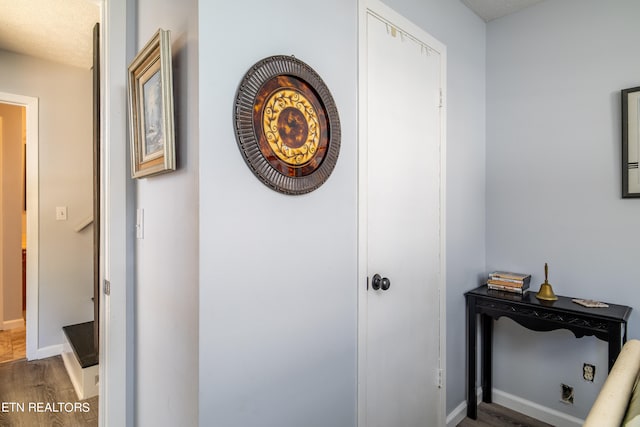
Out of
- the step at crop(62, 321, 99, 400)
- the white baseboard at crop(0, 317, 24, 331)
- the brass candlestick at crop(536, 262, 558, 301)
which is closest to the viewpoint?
the brass candlestick at crop(536, 262, 558, 301)

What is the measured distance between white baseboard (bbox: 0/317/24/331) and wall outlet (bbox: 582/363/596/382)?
4963 millimetres

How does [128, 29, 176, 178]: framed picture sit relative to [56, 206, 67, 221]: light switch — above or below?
above

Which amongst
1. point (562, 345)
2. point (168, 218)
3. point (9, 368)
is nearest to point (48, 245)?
point (9, 368)

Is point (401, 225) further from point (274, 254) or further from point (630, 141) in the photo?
point (630, 141)

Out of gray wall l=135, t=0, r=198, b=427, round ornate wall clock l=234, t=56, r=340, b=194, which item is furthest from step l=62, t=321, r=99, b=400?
round ornate wall clock l=234, t=56, r=340, b=194

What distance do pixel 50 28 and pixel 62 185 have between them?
1.31 m

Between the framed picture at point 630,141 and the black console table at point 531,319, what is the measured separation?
650mm

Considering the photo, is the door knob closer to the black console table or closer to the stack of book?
the black console table

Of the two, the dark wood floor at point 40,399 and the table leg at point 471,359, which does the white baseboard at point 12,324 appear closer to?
the dark wood floor at point 40,399

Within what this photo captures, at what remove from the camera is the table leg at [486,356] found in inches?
91.0

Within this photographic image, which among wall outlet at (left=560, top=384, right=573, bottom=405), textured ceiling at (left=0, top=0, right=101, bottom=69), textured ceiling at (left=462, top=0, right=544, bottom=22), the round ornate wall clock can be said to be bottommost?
wall outlet at (left=560, top=384, right=573, bottom=405)

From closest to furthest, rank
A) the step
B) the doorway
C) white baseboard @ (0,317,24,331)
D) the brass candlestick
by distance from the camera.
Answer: the brass candlestick → the step → the doorway → white baseboard @ (0,317,24,331)

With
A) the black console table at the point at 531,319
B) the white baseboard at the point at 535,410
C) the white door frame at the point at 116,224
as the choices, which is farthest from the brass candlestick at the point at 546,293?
the white door frame at the point at 116,224

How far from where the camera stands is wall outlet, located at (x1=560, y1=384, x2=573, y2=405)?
2.05 meters
